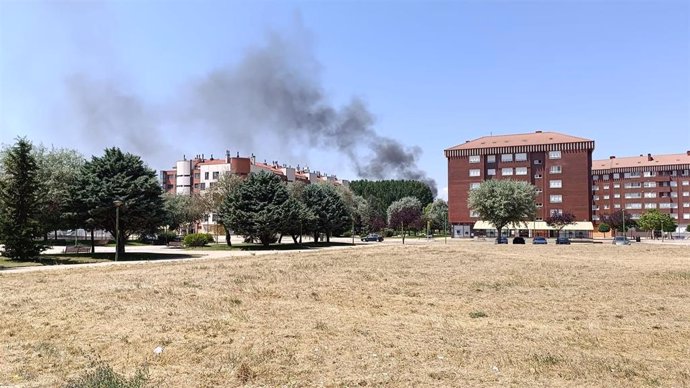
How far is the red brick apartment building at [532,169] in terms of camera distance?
361 ft

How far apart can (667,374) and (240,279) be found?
18552 mm

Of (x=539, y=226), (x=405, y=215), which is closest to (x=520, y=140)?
(x=539, y=226)

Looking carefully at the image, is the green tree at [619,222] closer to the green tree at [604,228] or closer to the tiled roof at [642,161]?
the green tree at [604,228]

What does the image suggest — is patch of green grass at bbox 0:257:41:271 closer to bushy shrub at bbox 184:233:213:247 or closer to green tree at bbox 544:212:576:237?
bushy shrub at bbox 184:233:213:247

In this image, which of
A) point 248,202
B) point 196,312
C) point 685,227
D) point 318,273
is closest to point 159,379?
point 196,312

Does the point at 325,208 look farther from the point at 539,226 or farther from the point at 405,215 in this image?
the point at 539,226

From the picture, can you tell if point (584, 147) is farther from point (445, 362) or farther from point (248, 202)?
point (445, 362)

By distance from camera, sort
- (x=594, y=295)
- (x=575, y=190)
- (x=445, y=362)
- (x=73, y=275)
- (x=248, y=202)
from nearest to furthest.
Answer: (x=445, y=362)
(x=594, y=295)
(x=73, y=275)
(x=248, y=202)
(x=575, y=190)

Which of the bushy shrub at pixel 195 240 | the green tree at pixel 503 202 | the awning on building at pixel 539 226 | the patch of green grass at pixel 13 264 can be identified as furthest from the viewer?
the awning on building at pixel 539 226

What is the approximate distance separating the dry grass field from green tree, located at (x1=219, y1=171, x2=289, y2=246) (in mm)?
37847

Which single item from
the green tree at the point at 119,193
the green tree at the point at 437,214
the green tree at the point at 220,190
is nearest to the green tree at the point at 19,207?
the green tree at the point at 119,193

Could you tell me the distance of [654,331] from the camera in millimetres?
12688

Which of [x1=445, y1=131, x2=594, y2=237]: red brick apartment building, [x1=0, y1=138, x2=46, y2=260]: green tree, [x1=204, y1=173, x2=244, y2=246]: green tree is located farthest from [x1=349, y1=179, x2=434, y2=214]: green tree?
[x1=0, y1=138, x2=46, y2=260]: green tree

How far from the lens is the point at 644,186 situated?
474ft
